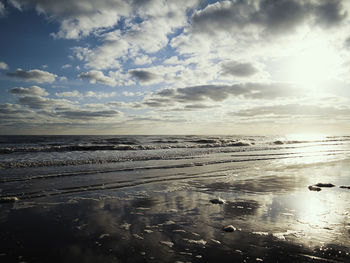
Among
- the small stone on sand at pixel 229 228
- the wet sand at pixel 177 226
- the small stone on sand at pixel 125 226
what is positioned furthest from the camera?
the small stone on sand at pixel 125 226

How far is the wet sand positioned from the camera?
388 centimetres

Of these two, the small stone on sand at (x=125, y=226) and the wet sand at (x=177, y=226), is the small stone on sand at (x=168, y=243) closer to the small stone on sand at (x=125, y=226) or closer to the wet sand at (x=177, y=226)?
the wet sand at (x=177, y=226)

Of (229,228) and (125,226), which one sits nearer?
(229,228)

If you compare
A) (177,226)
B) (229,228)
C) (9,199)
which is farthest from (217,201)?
(9,199)

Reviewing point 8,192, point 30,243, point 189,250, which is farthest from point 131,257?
point 8,192

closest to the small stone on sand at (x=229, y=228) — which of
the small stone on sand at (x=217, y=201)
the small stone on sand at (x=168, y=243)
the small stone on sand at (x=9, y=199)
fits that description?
the small stone on sand at (x=168, y=243)

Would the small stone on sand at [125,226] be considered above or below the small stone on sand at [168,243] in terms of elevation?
below

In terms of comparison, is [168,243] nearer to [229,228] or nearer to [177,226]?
[177,226]

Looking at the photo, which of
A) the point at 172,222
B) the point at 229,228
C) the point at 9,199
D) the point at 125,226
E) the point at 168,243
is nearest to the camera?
the point at 168,243

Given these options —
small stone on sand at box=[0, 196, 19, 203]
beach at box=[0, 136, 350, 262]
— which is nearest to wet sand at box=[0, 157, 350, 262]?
beach at box=[0, 136, 350, 262]

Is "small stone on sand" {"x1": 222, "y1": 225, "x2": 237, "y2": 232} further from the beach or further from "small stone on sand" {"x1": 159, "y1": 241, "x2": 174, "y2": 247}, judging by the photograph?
"small stone on sand" {"x1": 159, "y1": 241, "x2": 174, "y2": 247}

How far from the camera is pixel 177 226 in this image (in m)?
5.16

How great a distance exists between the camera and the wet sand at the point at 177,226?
388 cm

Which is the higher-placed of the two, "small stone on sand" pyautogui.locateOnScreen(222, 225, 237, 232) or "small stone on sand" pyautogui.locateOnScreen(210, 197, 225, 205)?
"small stone on sand" pyautogui.locateOnScreen(222, 225, 237, 232)
